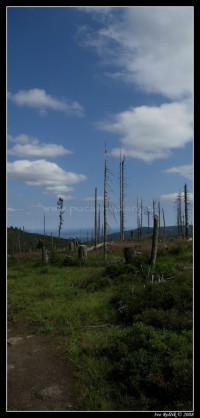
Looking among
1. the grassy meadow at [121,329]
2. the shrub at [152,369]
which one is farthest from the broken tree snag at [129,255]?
the shrub at [152,369]

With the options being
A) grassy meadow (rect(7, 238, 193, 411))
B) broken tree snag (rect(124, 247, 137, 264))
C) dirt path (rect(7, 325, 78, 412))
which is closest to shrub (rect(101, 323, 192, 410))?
grassy meadow (rect(7, 238, 193, 411))

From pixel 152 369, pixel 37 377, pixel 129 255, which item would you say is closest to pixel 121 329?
pixel 37 377

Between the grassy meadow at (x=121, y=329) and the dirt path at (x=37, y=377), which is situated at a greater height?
the grassy meadow at (x=121, y=329)

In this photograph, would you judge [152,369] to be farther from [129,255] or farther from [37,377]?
[129,255]

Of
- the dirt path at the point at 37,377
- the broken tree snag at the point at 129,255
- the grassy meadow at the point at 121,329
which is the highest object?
the broken tree snag at the point at 129,255

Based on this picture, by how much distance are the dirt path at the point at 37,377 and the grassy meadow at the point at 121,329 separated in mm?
279

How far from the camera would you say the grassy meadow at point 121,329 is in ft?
25.4

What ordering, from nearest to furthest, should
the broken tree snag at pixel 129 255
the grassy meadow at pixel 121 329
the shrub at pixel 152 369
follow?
the shrub at pixel 152 369, the grassy meadow at pixel 121 329, the broken tree snag at pixel 129 255

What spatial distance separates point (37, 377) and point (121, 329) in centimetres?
357

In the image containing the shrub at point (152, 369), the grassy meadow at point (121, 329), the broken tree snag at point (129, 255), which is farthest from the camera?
the broken tree snag at point (129, 255)

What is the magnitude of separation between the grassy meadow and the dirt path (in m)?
0.28

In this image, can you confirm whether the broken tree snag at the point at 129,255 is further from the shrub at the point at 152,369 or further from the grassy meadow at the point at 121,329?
the shrub at the point at 152,369

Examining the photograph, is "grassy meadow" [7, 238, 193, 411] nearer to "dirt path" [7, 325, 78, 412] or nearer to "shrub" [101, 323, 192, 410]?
"shrub" [101, 323, 192, 410]
